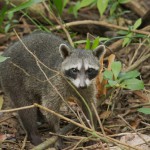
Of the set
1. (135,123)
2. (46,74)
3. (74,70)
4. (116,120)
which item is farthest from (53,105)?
(135,123)

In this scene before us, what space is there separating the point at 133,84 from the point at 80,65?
0.72 metres

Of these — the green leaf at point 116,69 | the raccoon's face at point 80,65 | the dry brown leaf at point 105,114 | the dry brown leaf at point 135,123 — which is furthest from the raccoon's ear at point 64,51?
the dry brown leaf at point 135,123

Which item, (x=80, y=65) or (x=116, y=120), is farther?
(x=116, y=120)

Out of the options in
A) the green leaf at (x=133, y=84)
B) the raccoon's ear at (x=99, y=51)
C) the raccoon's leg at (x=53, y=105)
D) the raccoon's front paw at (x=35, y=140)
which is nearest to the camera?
the green leaf at (x=133, y=84)

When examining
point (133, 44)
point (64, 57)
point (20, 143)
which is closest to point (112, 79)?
point (64, 57)

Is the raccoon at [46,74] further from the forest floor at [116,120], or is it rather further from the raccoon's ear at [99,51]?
the forest floor at [116,120]

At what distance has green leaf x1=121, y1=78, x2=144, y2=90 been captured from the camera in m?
5.32

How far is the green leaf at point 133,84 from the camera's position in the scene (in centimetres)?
532

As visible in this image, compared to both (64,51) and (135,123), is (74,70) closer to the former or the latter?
(64,51)

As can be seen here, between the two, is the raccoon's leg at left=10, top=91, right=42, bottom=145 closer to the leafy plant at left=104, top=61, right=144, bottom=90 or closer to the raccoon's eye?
the raccoon's eye

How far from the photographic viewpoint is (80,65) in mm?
5727

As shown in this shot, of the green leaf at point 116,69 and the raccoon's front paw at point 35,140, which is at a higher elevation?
the green leaf at point 116,69

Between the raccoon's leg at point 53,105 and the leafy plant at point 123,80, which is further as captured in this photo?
the raccoon's leg at point 53,105

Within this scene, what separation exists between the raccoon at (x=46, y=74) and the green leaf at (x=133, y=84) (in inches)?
18.4
